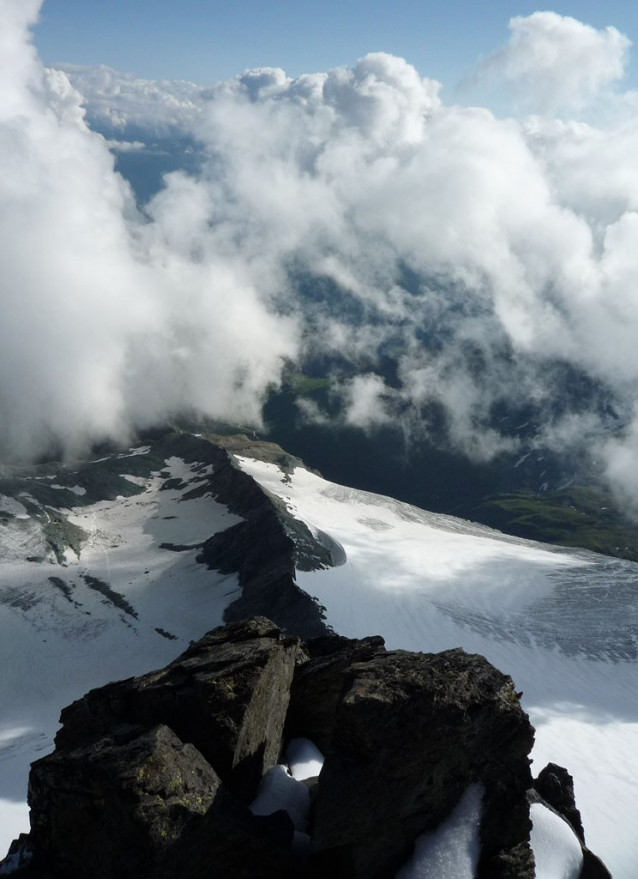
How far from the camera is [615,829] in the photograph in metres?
39.2

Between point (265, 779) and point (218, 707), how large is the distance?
287cm

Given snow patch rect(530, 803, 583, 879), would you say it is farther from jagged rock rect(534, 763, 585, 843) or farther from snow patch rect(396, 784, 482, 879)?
jagged rock rect(534, 763, 585, 843)

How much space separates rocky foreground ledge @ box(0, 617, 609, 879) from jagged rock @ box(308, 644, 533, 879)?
1.4 inches

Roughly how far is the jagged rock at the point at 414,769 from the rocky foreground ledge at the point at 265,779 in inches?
1.4

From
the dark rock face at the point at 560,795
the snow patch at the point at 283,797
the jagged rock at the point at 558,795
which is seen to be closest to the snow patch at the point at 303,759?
the snow patch at the point at 283,797

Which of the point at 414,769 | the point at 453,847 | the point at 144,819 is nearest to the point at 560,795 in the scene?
the point at 453,847

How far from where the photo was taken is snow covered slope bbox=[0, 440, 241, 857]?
254ft

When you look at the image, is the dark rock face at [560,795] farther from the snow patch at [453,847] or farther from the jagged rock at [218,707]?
the jagged rock at [218,707]

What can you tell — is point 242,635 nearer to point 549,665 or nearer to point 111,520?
point 549,665

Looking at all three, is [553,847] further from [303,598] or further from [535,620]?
[303,598]

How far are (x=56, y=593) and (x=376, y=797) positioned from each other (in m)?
95.0

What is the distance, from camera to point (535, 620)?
86688 millimetres

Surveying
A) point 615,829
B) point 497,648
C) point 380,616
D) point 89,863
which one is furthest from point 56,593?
point 89,863

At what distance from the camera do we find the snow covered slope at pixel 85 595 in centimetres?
7750
